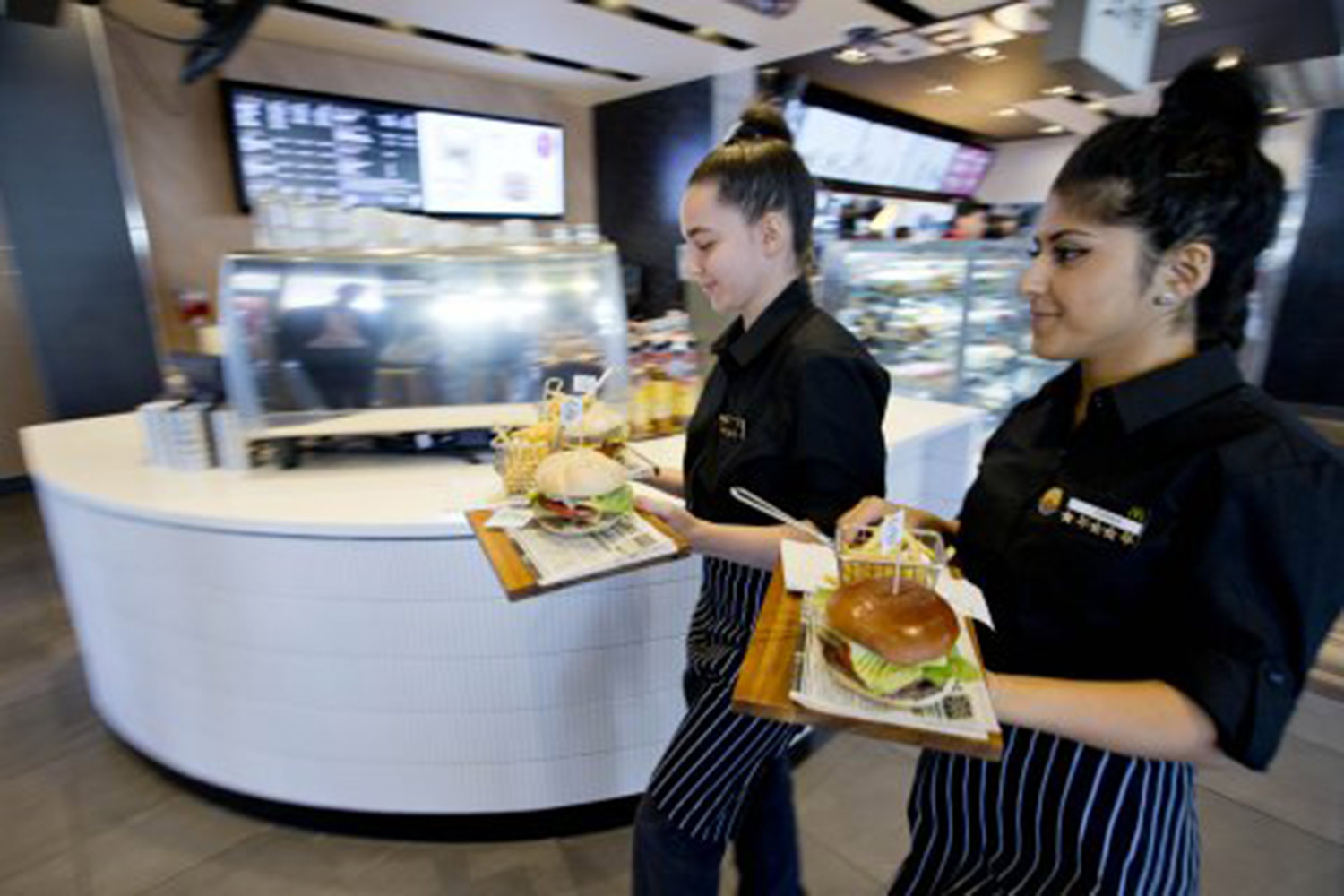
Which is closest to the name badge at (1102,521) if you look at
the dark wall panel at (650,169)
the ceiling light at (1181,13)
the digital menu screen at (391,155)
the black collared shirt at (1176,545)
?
the black collared shirt at (1176,545)

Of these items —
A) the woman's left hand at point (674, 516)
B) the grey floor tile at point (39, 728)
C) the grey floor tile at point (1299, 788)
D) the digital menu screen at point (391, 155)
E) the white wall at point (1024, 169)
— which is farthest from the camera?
the white wall at point (1024, 169)

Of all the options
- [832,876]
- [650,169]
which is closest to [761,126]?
[832,876]

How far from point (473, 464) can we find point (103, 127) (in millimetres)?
4162

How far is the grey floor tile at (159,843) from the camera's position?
189cm

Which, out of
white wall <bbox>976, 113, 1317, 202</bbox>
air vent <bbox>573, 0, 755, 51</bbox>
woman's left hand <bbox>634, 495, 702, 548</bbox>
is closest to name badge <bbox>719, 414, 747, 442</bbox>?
woman's left hand <bbox>634, 495, 702, 548</bbox>

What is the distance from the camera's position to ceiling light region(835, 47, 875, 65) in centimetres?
492

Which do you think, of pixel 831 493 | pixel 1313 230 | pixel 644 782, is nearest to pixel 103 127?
pixel 644 782

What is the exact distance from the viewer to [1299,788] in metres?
2.22

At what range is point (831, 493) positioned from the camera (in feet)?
3.67

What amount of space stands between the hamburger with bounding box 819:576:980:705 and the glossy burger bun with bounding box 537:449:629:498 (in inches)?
20.9

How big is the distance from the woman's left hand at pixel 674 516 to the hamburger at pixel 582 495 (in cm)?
3

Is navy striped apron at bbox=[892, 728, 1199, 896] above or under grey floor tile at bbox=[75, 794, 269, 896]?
above

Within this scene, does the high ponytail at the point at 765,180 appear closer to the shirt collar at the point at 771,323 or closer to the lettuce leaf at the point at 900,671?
the shirt collar at the point at 771,323

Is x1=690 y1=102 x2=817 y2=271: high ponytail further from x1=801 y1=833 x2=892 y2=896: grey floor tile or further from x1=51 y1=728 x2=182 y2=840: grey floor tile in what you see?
x1=51 y1=728 x2=182 y2=840: grey floor tile
